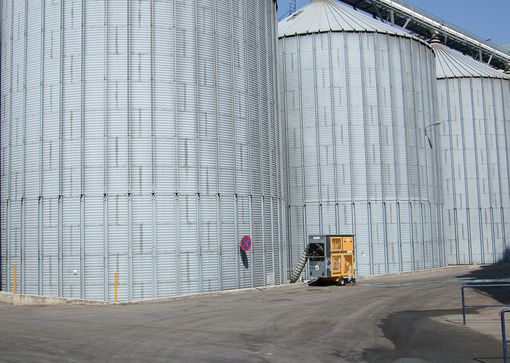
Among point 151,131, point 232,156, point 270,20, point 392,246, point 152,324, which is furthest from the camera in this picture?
point 392,246

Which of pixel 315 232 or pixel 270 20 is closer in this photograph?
pixel 270 20

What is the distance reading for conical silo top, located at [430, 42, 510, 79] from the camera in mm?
56156

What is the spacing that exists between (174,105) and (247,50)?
647cm

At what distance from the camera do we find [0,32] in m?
33.3

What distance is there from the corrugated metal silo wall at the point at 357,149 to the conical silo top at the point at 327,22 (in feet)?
2.20

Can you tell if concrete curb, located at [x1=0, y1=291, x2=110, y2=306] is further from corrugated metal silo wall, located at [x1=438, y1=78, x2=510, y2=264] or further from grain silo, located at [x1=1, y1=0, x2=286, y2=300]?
corrugated metal silo wall, located at [x1=438, y1=78, x2=510, y2=264]

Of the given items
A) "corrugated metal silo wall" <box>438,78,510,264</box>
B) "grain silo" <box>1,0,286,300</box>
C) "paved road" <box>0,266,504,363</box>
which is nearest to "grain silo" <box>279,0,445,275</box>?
"corrugated metal silo wall" <box>438,78,510,264</box>

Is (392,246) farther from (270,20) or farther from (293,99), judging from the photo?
(270,20)

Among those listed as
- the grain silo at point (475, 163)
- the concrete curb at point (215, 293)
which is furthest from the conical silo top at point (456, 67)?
the concrete curb at point (215, 293)

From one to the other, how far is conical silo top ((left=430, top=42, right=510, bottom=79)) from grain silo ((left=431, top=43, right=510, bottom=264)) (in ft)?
0.38

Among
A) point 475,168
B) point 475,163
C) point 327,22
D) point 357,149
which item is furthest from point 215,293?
point 475,163

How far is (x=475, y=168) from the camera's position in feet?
177

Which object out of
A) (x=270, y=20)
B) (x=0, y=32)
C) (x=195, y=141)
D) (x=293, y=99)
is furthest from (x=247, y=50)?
(x=0, y=32)

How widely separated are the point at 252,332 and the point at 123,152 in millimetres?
14808
